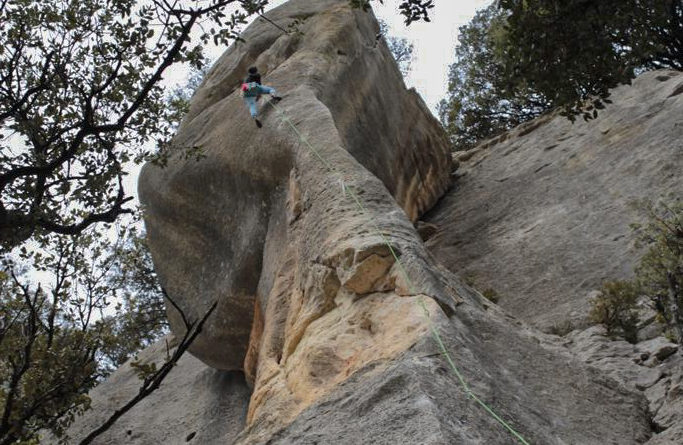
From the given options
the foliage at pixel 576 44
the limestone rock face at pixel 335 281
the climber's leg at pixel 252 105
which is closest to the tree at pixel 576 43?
the foliage at pixel 576 44

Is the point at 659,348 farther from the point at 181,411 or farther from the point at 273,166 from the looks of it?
the point at 181,411

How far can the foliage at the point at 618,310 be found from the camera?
31.3 feet

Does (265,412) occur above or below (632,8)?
below

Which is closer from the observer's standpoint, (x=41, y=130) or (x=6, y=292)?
(x=41, y=130)

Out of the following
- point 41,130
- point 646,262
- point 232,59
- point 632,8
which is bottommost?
point 646,262

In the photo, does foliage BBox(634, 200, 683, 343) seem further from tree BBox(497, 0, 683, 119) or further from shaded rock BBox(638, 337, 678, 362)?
tree BBox(497, 0, 683, 119)

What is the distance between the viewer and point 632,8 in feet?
21.6

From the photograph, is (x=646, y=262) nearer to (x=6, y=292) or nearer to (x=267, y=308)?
(x=267, y=308)

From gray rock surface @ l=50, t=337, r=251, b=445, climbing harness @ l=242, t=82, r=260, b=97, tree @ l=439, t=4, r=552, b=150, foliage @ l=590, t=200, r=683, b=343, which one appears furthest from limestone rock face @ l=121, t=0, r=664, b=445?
tree @ l=439, t=4, r=552, b=150

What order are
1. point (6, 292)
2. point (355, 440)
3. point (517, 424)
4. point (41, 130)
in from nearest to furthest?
point (355, 440)
point (517, 424)
point (41, 130)
point (6, 292)

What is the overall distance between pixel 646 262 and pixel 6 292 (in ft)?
28.2

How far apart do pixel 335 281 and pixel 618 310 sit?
4338mm

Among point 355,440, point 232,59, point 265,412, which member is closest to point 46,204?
point 265,412

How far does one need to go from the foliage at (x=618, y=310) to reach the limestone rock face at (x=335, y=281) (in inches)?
82.7
